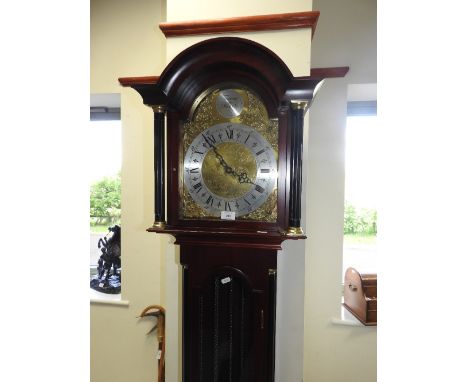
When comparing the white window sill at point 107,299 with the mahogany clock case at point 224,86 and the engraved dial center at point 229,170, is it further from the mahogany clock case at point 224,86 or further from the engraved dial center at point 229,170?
the engraved dial center at point 229,170

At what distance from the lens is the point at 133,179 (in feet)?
5.54

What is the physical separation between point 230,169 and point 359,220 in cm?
126

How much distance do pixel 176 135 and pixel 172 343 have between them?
99 cm

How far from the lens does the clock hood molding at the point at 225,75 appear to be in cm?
86

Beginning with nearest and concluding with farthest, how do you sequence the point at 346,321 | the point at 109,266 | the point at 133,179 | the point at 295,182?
1. the point at 295,182
2. the point at 346,321
3. the point at 133,179
4. the point at 109,266

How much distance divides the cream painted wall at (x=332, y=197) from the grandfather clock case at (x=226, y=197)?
0.70 metres

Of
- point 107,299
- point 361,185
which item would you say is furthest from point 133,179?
point 361,185

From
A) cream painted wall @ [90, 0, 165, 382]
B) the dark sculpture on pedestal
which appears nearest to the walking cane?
cream painted wall @ [90, 0, 165, 382]

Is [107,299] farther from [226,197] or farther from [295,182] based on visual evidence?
[295,182]

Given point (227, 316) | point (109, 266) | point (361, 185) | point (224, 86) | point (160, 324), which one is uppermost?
point (224, 86)

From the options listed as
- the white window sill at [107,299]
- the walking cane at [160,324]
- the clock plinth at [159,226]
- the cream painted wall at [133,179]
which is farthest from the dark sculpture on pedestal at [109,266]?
the clock plinth at [159,226]

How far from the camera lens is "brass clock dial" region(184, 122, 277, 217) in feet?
3.16

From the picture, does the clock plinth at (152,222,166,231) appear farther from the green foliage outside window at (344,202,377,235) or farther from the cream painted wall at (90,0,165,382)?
the green foliage outside window at (344,202,377,235)
